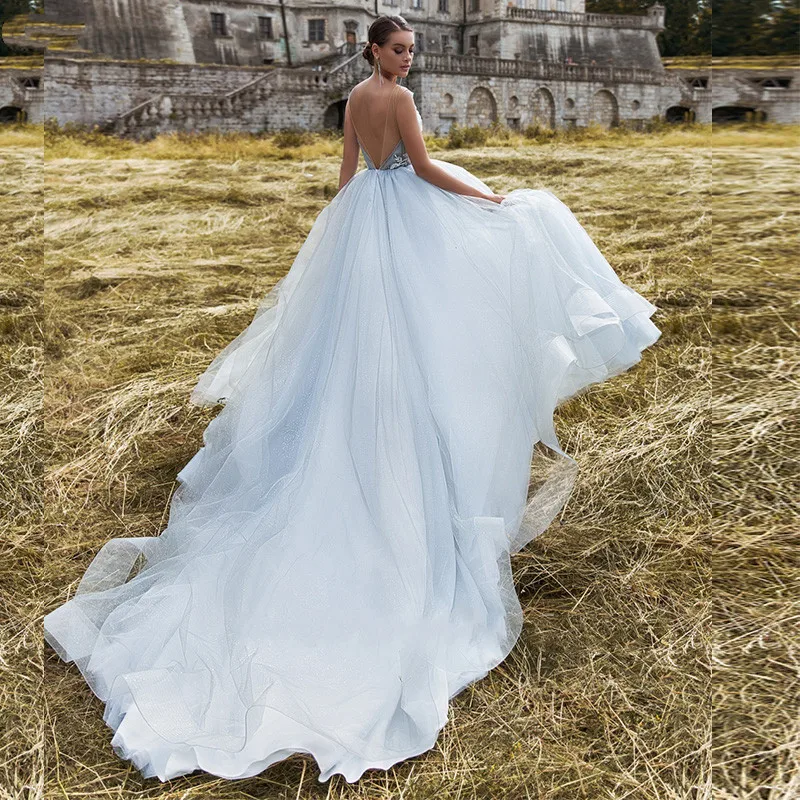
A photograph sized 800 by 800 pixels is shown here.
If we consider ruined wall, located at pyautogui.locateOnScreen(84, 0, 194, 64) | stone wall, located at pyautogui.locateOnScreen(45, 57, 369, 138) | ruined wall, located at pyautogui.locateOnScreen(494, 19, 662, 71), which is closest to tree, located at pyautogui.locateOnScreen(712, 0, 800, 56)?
ruined wall, located at pyautogui.locateOnScreen(494, 19, 662, 71)

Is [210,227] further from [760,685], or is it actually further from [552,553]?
[760,685]

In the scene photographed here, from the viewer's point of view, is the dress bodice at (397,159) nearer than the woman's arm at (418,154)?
No

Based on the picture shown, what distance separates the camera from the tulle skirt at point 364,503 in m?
2.08

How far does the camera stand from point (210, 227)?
8.33 m

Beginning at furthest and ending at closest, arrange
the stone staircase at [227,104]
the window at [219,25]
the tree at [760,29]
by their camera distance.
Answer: the window at [219,25]
the stone staircase at [227,104]
the tree at [760,29]

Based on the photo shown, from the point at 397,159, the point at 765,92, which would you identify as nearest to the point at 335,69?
the point at 765,92

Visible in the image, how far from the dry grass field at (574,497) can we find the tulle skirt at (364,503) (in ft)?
0.40

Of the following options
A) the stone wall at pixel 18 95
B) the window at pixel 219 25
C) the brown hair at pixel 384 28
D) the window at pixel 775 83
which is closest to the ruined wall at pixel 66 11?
the window at pixel 219 25

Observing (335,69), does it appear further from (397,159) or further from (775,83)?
(397,159)

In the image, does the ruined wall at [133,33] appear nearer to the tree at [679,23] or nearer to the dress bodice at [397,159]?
the tree at [679,23]

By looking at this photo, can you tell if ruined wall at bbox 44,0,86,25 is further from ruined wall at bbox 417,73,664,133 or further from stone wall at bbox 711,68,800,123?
stone wall at bbox 711,68,800,123

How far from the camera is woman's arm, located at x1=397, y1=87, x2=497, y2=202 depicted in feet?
9.05

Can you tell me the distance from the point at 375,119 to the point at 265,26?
1384cm

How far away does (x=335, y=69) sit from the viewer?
14.3m
